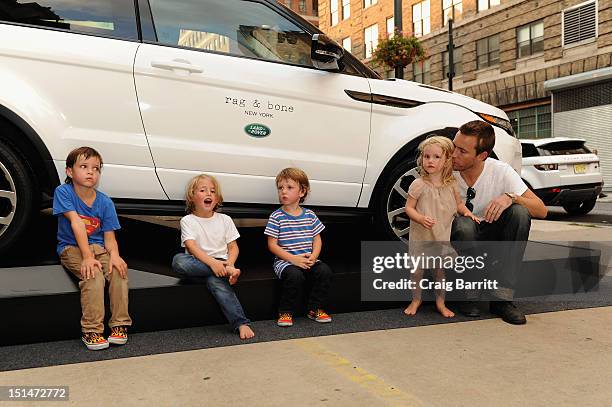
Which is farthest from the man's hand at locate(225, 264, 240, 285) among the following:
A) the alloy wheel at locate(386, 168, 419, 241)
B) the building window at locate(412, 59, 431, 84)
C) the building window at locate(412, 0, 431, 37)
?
the building window at locate(412, 0, 431, 37)

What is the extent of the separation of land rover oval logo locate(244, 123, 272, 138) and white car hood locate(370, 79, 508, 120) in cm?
79

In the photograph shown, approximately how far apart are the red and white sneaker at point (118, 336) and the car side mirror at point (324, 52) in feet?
6.15

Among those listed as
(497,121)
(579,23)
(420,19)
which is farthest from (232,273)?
(420,19)

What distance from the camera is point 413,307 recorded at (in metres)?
3.36

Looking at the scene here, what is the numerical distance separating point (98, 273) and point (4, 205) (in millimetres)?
691

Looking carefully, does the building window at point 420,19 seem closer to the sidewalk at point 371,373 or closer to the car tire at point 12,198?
the sidewalk at point 371,373

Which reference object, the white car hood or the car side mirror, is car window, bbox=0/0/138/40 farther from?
the white car hood

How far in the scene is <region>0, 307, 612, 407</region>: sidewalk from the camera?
211 cm

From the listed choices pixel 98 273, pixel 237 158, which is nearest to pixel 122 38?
pixel 237 158

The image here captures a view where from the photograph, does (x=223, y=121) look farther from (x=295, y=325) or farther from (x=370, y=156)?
(x=295, y=325)

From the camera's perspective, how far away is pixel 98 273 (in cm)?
274

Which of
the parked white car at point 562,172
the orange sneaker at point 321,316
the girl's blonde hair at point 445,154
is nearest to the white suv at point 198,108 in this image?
the girl's blonde hair at point 445,154

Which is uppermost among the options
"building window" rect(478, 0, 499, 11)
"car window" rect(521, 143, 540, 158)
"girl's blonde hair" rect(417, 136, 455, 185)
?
"building window" rect(478, 0, 499, 11)

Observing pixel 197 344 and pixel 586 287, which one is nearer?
pixel 197 344
